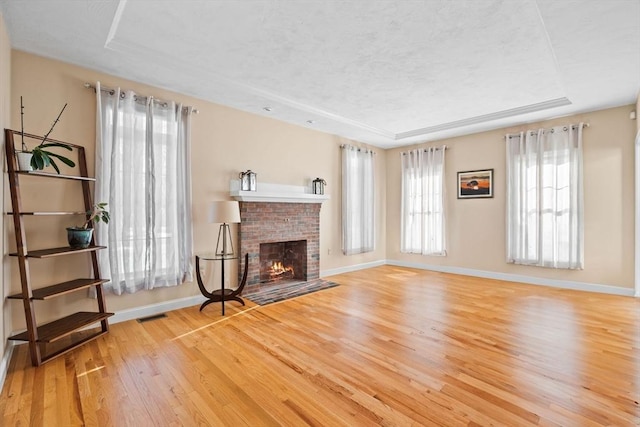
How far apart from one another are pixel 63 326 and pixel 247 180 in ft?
8.57

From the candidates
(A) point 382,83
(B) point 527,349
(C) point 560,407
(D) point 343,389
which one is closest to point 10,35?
(A) point 382,83

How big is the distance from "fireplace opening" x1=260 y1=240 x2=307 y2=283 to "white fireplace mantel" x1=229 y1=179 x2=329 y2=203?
802mm

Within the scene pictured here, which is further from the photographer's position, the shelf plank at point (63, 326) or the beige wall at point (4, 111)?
the shelf plank at point (63, 326)

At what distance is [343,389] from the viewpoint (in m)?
2.14

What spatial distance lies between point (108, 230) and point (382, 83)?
3572 mm

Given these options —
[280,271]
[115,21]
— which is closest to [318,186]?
[280,271]

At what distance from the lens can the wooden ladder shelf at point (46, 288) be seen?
2.48m

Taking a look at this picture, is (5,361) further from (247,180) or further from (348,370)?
(247,180)

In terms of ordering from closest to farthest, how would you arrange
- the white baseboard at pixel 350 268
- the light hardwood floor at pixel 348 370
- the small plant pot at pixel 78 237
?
the light hardwood floor at pixel 348 370, the small plant pot at pixel 78 237, the white baseboard at pixel 350 268

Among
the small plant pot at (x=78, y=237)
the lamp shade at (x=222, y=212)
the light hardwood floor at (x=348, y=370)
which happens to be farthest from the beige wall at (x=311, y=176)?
the light hardwood floor at (x=348, y=370)

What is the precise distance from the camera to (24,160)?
2539 millimetres

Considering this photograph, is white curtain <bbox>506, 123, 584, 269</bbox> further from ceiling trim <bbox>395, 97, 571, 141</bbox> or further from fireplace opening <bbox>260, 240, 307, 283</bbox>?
fireplace opening <bbox>260, 240, 307, 283</bbox>

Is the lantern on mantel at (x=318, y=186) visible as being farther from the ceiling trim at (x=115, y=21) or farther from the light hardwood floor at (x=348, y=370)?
the ceiling trim at (x=115, y=21)

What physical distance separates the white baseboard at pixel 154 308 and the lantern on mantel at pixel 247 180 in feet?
5.35
